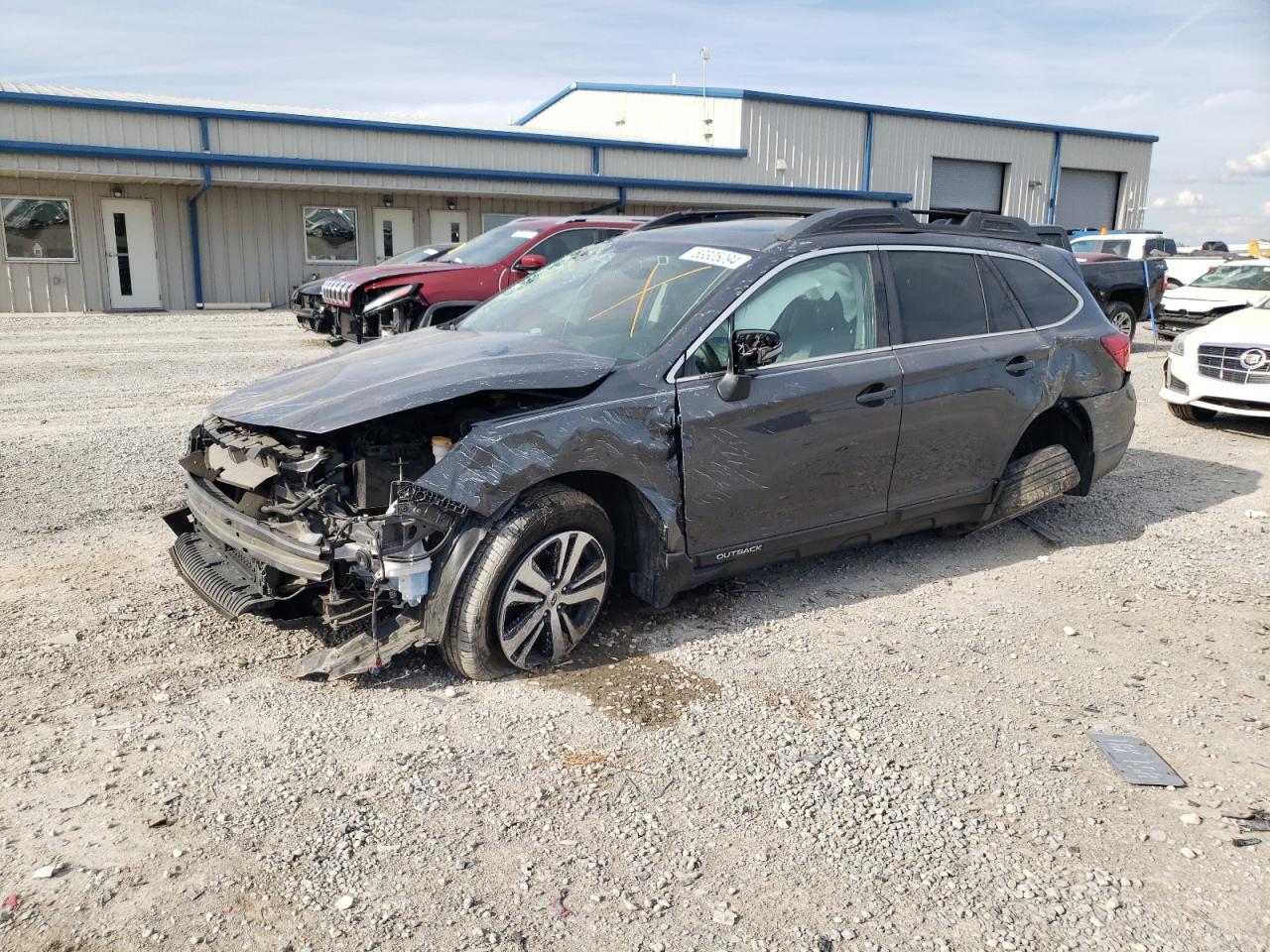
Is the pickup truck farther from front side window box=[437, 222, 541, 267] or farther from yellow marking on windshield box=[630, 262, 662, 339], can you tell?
yellow marking on windshield box=[630, 262, 662, 339]

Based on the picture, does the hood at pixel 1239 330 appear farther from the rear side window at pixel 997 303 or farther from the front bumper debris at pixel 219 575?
the front bumper debris at pixel 219 575

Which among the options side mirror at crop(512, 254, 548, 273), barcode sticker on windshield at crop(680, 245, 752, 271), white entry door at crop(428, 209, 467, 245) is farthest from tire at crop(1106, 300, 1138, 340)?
white entry door at crop(428, 209, 467, 245)

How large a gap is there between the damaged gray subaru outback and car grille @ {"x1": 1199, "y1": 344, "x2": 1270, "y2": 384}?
15.3 feet

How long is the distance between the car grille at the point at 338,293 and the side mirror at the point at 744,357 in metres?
8.93

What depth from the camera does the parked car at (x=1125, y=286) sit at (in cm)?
1559

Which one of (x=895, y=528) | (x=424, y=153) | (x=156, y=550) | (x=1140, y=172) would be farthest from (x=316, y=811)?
(x=1140, y=172)

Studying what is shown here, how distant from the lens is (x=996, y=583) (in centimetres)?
545

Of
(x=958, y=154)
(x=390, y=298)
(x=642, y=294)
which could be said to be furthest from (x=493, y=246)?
(x=958, y=154)

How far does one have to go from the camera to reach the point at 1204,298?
17266 millimetres

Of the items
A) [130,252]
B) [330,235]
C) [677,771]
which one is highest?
[330,235]

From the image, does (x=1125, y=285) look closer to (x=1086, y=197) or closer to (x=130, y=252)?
(x=130, y=252)

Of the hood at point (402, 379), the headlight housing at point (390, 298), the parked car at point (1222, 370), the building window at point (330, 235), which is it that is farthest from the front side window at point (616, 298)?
the building window at point (330, 235)

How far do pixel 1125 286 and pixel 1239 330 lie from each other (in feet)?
21.4

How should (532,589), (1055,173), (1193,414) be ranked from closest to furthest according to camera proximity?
(532,589)
(1193,414)
(1055,173)
